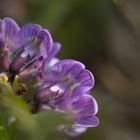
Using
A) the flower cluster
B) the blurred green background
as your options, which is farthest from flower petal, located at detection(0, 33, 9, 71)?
the blurred green background

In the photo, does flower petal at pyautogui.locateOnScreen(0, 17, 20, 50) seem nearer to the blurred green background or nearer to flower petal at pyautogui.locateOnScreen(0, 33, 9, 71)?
flower petal at pyautogui.locateOnScreen(0, 33, 9, 71)

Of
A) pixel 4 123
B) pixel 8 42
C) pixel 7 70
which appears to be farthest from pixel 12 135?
pixel 8 42

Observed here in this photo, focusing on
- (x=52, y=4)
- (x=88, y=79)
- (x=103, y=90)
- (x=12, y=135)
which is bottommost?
(x=103, y=90)

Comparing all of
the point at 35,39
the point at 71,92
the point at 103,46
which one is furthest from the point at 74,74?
the point at 103,46

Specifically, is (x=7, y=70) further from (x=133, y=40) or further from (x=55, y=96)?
(x=133, y=40)

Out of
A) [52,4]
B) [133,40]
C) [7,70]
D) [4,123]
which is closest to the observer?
[4,123]

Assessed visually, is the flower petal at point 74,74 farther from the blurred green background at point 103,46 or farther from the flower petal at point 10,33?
the blurred green background at point 103,46
